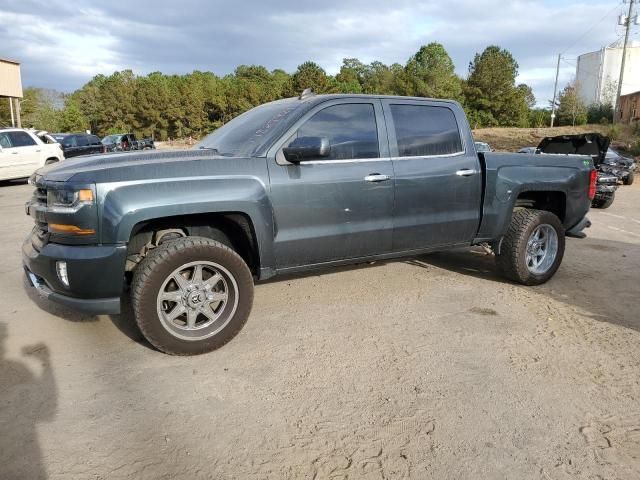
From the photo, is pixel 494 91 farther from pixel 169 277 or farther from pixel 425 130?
pixel 169 277

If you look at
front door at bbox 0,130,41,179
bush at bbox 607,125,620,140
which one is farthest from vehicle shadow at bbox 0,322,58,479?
bush at bbox 607,125,620,140

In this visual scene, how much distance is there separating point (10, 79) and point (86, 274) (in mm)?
36049

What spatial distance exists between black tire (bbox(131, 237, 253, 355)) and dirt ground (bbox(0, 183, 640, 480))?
120 mm

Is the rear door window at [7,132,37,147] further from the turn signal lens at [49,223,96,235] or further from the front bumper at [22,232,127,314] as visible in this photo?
the turn signal lens at [49,223,96,235]

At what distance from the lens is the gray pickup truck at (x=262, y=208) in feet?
10.8

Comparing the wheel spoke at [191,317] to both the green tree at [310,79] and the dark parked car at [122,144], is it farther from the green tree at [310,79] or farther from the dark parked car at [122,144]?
the green tree at [310,79]

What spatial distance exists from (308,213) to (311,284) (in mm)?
1506

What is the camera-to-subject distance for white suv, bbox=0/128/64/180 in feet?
47.8

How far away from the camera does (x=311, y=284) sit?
523 centimetres

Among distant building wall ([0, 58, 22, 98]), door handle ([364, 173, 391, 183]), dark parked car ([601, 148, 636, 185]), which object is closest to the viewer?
door handle ([364, 173, 391, 183])

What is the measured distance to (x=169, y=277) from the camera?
3430 mm

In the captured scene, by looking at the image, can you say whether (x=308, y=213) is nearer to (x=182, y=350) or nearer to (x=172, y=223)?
(x=172, y=223)

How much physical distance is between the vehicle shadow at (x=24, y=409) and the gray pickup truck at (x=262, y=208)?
50cm

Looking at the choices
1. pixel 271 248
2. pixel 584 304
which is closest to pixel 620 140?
pixel 584 304
